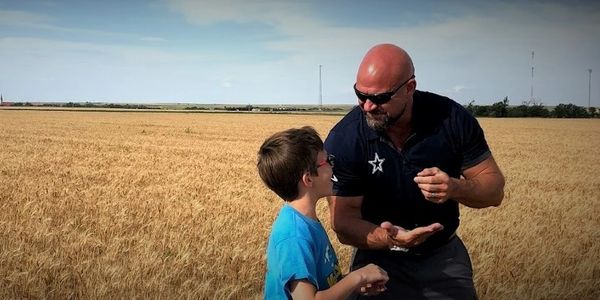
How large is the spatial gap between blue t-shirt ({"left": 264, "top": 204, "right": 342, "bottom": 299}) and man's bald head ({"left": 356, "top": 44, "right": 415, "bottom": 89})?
1.02m

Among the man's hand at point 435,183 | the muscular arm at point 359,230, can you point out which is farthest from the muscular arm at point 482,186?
the muscular arm at point 359,230

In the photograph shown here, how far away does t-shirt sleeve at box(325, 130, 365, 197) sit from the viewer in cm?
384

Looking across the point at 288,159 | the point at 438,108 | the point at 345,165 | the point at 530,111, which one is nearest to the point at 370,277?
the point at 288,159

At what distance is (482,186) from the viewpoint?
373 centimetres

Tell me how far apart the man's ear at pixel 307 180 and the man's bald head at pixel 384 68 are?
2.75 ft

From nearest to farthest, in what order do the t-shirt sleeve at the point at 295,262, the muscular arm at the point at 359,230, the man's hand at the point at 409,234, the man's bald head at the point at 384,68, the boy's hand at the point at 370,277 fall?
the t-shirt sleeve at the point at 295,262, the boy's hand at the point at 370,277, the man's hand at the point at 409,234, the muscular arm at the point at 359,230, the man's bald head at the point at 384,68

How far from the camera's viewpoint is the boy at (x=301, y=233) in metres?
2.81

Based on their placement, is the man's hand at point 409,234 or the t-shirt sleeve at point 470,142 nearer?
the man's hand at point 409,234

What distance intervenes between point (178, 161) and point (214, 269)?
12.4m

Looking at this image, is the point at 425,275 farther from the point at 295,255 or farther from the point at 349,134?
the point at 295,255

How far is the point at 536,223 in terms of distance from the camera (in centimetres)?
919

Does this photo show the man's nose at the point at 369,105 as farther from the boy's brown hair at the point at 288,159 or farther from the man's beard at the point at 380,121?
the boy's brown hair at the point at 288,159

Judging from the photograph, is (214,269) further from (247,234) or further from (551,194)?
(551,194)

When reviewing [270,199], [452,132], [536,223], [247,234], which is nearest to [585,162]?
[536,223]
